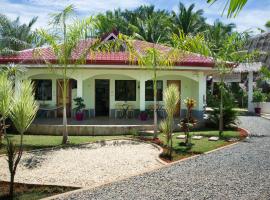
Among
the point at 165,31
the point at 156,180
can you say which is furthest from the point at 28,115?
the point at 165,31

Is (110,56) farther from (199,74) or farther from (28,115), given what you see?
(28,115)

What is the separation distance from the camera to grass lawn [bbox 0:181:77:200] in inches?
266

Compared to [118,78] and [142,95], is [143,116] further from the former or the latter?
[118,78]

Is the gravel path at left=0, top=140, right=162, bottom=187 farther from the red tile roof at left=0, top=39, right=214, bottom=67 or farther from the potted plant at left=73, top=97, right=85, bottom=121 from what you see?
the red tile roof at left=0, top=39, right=214, bottom=67

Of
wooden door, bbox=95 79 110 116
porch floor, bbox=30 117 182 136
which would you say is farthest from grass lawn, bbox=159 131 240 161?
wooden door, bbox=95 79 110 116

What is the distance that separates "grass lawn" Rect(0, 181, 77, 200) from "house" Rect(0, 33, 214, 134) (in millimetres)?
11691

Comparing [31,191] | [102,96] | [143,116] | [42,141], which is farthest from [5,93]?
[102,96]

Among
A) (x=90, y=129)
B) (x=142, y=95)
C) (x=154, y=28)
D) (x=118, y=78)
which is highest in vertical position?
(x=154, y=28)

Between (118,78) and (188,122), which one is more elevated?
(118,78)

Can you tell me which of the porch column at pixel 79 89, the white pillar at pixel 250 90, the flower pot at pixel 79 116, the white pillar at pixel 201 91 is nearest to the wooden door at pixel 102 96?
the porch column at pixel 79 89

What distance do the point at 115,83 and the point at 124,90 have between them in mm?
685

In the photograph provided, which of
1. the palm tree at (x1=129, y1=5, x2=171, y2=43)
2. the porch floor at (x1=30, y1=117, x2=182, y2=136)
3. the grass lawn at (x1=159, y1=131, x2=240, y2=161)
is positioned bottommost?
the grass lawn at (x1=159, y1=131, x2=240, y2=161)

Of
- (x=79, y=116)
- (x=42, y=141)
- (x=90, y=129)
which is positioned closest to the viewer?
(x=42, y=141)

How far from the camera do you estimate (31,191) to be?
7.16m
